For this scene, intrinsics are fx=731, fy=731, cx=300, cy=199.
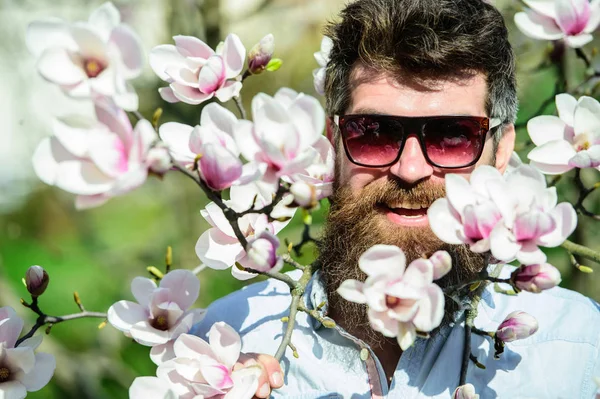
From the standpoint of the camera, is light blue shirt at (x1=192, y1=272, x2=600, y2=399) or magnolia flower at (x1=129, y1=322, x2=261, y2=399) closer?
magnolia flower at (x1=129, y1=322, x2=261, y2=399)

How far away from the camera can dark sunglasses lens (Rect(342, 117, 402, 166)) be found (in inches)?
64.6

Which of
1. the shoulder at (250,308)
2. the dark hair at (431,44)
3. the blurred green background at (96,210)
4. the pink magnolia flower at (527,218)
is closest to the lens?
the pink magnolia flower at (527,218)

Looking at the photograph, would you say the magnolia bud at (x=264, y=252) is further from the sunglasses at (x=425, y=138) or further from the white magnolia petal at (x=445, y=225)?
the sunglasses at (x=425, y=138)

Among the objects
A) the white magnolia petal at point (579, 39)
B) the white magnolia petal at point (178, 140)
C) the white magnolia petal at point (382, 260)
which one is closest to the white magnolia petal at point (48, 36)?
the white magnolia petal at point (178, 140)

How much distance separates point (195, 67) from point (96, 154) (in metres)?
0.45

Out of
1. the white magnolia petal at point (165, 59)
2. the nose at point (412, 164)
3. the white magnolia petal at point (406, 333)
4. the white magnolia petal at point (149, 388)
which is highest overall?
the white magnolia petal at point (165, 59)

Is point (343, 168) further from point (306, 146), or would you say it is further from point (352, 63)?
point (306, 146)

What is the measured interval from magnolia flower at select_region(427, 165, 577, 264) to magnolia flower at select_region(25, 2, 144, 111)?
49 cm

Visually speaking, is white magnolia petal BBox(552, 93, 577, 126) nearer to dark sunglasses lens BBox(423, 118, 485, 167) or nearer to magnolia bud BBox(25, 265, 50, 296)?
dark sunglasses lens BBox(423, 118, 485, 167)

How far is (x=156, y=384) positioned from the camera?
1236 mm

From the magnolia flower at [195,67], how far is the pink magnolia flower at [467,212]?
47 centimetres

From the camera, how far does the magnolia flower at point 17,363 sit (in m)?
1.36

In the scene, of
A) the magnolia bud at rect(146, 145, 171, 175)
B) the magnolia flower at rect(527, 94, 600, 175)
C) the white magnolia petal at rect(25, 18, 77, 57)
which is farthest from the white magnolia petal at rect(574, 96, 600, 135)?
the white magnolia petal at rect(25, 18, 77, 57)

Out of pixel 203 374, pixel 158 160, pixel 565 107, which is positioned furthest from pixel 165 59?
pixel 565 107
